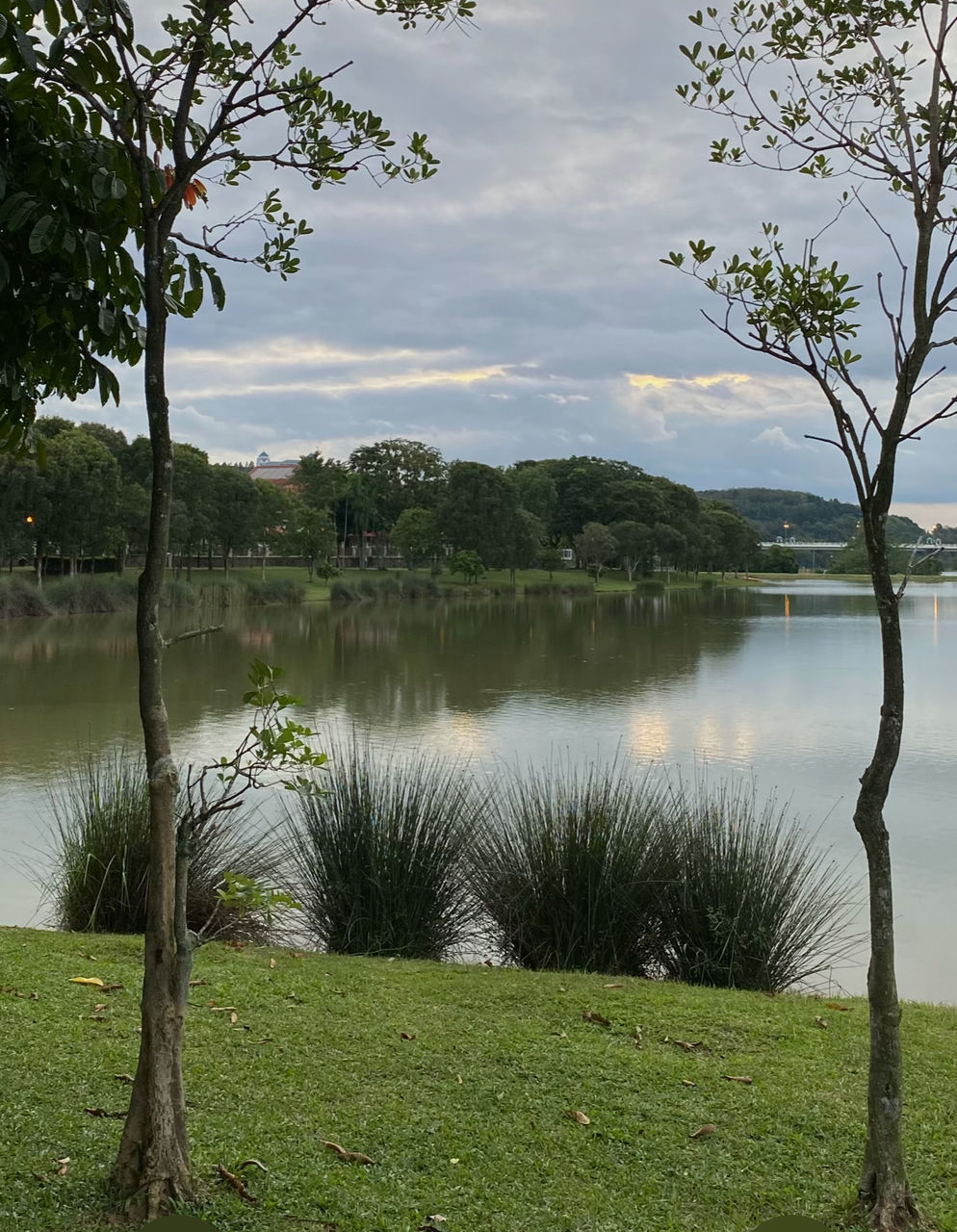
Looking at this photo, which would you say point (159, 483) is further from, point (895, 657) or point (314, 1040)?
point (314, 1040)

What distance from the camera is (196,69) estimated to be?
2104 millimetres

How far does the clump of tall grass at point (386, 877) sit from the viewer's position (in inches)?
178

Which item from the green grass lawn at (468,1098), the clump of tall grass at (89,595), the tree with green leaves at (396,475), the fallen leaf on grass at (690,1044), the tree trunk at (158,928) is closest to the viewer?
the tree trunk at (158,928)

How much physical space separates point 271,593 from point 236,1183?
35.3 m

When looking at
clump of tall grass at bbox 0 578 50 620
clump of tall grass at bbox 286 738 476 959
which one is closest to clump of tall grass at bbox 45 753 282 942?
clump of tall grass at bbox 286 738 476 959

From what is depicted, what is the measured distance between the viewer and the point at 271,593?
36.7m

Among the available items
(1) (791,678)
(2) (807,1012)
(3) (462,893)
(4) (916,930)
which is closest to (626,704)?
(1) (791,678)

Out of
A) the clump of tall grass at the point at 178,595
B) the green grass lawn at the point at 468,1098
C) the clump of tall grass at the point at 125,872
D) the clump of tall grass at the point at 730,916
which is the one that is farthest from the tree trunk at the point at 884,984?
the clump of tall grass at the point at 178,595

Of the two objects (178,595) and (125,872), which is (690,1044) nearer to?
(125,872)

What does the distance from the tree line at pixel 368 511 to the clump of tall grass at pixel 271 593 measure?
9.55 feet

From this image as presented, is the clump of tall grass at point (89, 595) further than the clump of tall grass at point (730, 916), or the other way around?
the clump of tall grass at point (89, 595)

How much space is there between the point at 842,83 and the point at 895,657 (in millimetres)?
1535

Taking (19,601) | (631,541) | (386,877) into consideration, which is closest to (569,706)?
(386,877)

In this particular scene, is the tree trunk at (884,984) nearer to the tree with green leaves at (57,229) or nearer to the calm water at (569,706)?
the tree with green leaves at (57,229)
